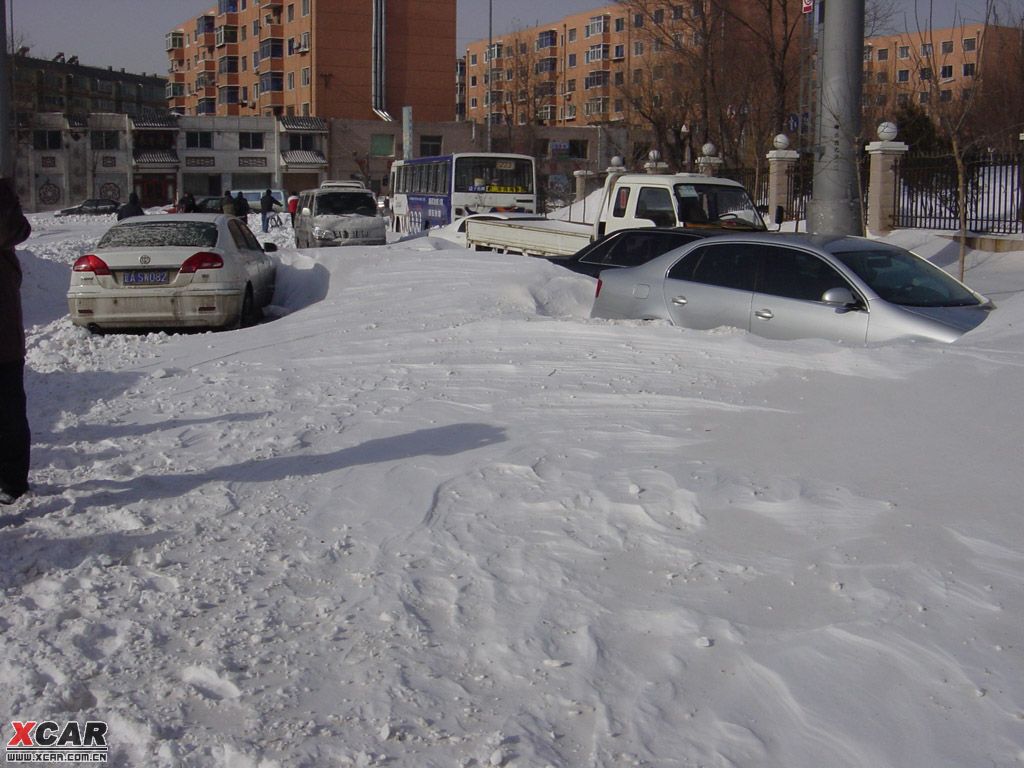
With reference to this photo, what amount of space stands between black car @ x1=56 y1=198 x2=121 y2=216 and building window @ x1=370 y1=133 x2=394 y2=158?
61.4 ft

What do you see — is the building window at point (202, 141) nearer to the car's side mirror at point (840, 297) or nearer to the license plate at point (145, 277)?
the license plate at point (145, 277)

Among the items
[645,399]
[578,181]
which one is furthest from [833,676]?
[578,181]

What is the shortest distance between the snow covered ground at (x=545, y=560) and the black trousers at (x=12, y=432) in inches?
8.5

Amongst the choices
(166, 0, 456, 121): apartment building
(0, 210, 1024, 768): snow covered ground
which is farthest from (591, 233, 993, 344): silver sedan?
(166, 0, 456, 121): apartment building

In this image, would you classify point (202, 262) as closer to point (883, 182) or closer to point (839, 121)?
point (839, 121)

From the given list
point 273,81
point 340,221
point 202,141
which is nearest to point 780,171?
point 340,221

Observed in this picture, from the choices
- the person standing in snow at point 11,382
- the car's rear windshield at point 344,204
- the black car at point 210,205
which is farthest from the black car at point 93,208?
the person standing in snow at point 11,382

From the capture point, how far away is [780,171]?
27094 mm

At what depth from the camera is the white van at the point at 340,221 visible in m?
26.8

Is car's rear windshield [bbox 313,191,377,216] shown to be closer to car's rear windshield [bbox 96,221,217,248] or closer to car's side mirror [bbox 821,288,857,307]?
car's rear windshield [bbox 96,221,217,248]

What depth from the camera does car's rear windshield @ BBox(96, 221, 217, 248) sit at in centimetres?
1282

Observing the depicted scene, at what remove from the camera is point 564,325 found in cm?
949

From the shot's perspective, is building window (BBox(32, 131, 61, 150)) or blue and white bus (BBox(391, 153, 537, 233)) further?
building window (BBox(32, 131, 61, 150))

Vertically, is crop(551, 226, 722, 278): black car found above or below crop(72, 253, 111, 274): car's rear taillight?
above
